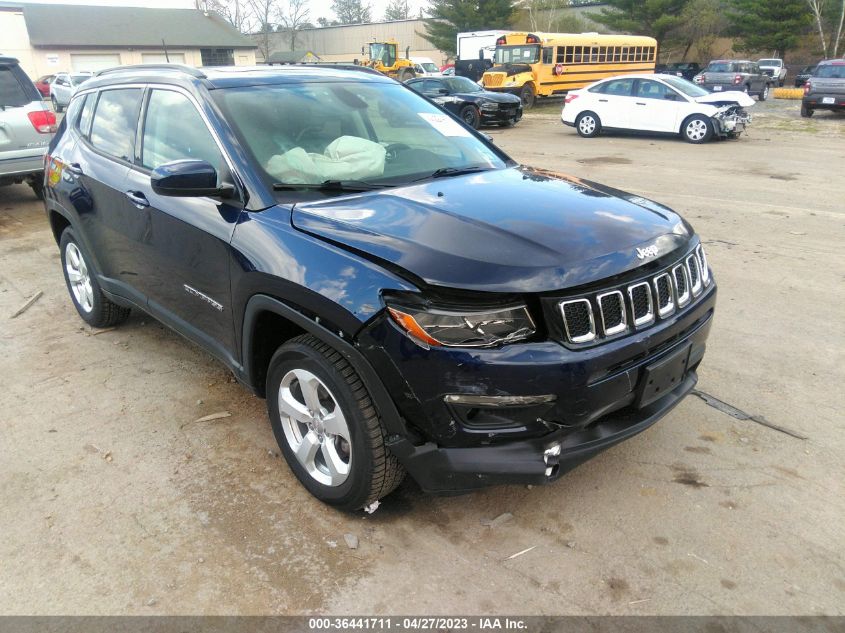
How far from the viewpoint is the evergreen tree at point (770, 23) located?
42188 millimetres

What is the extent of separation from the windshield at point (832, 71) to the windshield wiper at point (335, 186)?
2093 cm

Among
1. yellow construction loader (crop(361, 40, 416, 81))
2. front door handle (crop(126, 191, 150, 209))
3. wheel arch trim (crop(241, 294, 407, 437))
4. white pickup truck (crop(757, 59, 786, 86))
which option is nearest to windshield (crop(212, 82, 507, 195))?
wheel arch trim (crop(241, 294, 407, 437))

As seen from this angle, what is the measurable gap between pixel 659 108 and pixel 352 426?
50.6 ft

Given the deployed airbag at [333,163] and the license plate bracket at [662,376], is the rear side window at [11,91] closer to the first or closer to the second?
Answer: the deployed airbag at [333,163]

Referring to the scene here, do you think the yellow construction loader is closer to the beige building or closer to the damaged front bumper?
the beige building

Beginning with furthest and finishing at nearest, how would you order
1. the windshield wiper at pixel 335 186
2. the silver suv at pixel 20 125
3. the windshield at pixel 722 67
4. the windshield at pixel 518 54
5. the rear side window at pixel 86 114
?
1. the windshield at pixel 722 67
2. the windshield at pixel 518 54
3. the silver suv at pixel 20 125
4. the rear side window at pixel 86 114
5. the windshield wiper at pixel 335 186

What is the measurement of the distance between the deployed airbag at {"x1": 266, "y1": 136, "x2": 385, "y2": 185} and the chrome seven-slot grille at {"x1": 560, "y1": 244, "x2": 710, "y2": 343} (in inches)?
55.8

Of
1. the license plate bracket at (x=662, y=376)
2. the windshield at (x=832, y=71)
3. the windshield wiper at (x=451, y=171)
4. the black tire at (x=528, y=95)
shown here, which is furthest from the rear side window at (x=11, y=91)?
the windshield at (x=832, y=71)

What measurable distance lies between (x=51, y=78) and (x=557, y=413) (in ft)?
137

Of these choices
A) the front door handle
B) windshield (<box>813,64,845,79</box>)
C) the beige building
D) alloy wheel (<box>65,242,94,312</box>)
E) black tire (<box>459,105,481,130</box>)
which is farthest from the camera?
the beige building

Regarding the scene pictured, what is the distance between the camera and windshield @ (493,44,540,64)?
25.1 meters

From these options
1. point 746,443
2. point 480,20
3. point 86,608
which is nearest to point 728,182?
point 746,443

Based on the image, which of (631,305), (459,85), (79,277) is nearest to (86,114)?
(79,277)

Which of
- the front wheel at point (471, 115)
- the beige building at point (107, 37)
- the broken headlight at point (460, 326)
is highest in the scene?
the beige building at point (107, 37)
